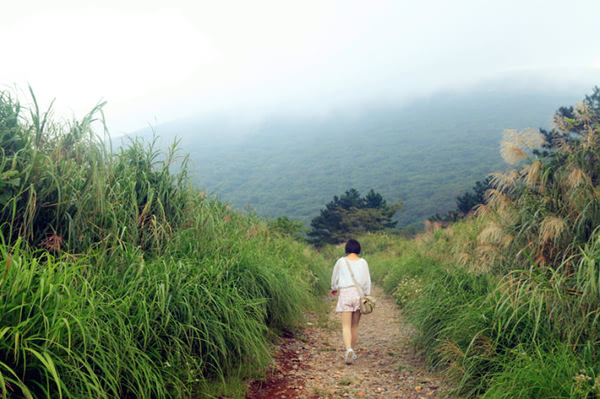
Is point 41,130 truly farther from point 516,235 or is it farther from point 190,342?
→ point 516,235

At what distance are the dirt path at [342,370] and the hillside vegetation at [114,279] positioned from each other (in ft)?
1.18

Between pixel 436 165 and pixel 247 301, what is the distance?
100887 mm

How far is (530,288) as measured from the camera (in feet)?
14.6

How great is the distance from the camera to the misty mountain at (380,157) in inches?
3312

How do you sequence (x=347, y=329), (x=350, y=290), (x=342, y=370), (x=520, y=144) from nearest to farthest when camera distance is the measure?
(x=342, y=370) < (x=347, y=329) < (x=350, y=290) < (x=520, y=144)

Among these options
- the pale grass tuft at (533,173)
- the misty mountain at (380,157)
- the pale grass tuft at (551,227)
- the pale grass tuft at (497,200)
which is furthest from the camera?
the misty mountain at (380,157)

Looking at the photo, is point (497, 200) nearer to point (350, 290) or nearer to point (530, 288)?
point (530, 288)

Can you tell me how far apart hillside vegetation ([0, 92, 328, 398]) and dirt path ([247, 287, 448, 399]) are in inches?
14.2

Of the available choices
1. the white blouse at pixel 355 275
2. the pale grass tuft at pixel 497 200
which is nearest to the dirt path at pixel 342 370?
the white blouse at pixel 355 275

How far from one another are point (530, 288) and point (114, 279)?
420 centimetres

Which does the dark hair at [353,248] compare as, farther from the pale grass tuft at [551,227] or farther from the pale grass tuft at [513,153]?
the pale grass tuft at [513,153]

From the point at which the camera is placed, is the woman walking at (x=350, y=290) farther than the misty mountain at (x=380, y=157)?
No

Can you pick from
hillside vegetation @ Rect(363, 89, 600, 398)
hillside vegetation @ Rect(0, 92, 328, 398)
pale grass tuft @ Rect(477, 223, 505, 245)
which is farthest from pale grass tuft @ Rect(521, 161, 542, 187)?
hillside vegetation @ Rect(0, 92, 328, 398)

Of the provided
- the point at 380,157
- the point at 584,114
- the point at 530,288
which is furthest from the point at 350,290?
the point at 380,157
